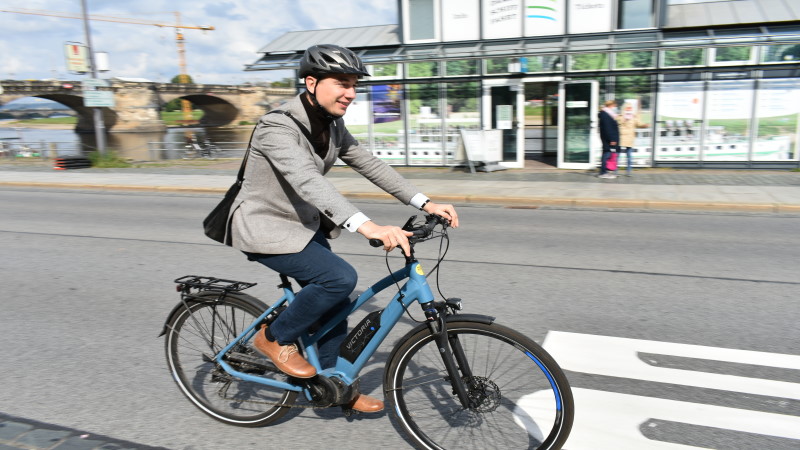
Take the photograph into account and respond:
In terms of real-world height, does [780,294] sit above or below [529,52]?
below

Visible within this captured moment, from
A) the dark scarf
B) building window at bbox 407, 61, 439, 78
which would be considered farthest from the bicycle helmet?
building window at bbox 407, 61, 439, 78

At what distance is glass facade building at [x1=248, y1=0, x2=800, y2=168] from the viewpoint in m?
14.1

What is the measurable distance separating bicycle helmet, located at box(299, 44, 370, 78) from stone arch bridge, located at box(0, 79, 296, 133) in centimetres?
5271

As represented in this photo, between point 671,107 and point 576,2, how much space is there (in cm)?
365

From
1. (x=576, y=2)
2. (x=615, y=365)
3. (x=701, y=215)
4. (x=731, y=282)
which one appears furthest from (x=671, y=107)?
(x=615, y=365)

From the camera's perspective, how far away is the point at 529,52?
14.9 m

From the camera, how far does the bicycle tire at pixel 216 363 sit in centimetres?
307

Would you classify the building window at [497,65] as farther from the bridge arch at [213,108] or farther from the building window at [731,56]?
the bridge arch at [213,108]

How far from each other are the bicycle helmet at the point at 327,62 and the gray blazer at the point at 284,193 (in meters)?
0.18

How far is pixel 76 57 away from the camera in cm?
1808

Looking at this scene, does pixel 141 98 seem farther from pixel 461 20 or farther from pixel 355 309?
pixel 355 309

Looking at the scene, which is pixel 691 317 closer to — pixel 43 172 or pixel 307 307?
pixel 307 307

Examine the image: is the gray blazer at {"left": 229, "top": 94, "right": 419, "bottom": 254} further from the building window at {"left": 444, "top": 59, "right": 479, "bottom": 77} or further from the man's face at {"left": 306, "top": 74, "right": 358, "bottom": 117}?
the building window at {"left": 444, "top": 59, "right": 479, "bottom": 77}

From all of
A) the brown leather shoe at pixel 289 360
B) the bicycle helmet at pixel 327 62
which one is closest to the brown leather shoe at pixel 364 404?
the brown leather shoe at pixel 289 360
